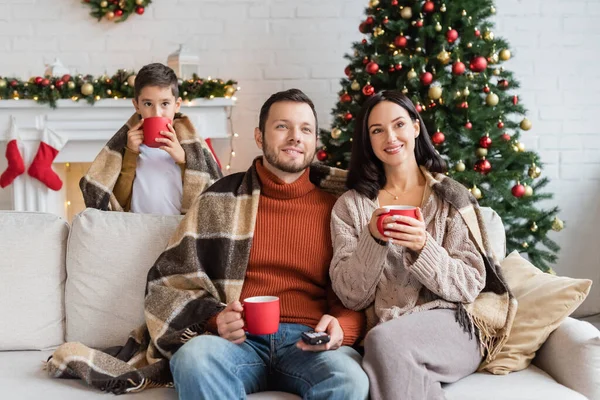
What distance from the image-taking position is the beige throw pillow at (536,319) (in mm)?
1938

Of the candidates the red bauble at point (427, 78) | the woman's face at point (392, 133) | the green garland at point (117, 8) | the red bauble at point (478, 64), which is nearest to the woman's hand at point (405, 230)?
the woman's face at point (392, 133)

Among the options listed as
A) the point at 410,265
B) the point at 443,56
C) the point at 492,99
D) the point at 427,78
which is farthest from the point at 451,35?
the point at 410,265

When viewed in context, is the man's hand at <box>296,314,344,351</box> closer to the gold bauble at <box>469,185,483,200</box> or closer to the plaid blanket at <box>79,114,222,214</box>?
the plaid blanket at <box>79,114,222,214</box>

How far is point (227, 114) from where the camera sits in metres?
4.16

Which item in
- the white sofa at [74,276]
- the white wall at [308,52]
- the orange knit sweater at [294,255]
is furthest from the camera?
the white wall at [308,52]

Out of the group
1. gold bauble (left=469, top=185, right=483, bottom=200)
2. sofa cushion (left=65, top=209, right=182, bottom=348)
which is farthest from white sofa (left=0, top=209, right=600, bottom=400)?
gold bauble (left=469, top=185, right=483, bottom=200)

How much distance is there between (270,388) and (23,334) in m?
0.87

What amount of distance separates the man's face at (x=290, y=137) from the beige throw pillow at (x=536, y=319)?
801mm

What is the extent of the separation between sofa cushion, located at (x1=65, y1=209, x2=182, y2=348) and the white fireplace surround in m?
1.74

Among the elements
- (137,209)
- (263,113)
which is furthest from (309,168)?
(137,209)

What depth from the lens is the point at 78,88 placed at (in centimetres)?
386

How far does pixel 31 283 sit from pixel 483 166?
2081mm

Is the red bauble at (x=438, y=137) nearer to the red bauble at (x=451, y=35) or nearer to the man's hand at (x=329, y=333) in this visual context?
the red bauble at (x=451, y=35)

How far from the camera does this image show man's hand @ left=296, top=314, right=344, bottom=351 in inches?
72.3
